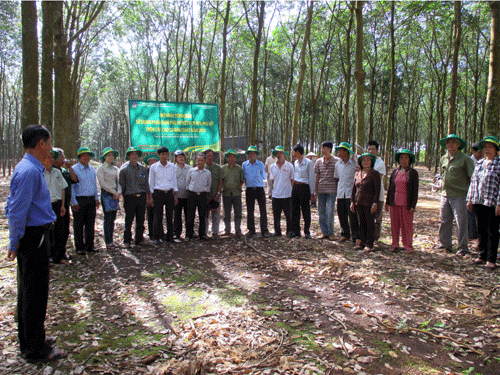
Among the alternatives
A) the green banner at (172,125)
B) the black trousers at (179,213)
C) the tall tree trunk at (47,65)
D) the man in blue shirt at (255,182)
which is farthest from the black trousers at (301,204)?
the tall tree trunk at (47,65)

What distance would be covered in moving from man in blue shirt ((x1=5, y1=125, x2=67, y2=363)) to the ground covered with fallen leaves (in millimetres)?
227

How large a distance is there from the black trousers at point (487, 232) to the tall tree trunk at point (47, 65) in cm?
703

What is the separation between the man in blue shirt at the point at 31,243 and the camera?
9.52ft

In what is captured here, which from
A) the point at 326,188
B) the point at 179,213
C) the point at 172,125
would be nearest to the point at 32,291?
the point at 179,213

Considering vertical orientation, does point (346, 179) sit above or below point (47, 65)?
below

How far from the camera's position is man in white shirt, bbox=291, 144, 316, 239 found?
738cm

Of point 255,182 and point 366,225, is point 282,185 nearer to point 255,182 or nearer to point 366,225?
point 255,182

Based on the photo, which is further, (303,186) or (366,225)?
(303,186)

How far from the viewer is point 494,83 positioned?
24.2 ft

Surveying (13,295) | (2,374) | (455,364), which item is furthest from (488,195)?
(13,295)

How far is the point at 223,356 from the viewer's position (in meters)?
3.14

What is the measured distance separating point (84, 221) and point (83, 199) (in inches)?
16.5

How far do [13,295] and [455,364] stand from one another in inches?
202

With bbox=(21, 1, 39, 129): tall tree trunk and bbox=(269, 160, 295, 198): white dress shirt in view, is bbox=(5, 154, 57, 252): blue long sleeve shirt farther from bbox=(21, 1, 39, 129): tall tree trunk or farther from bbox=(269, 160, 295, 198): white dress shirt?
bbox=(269, 160, 295, 198): white dress shirt
